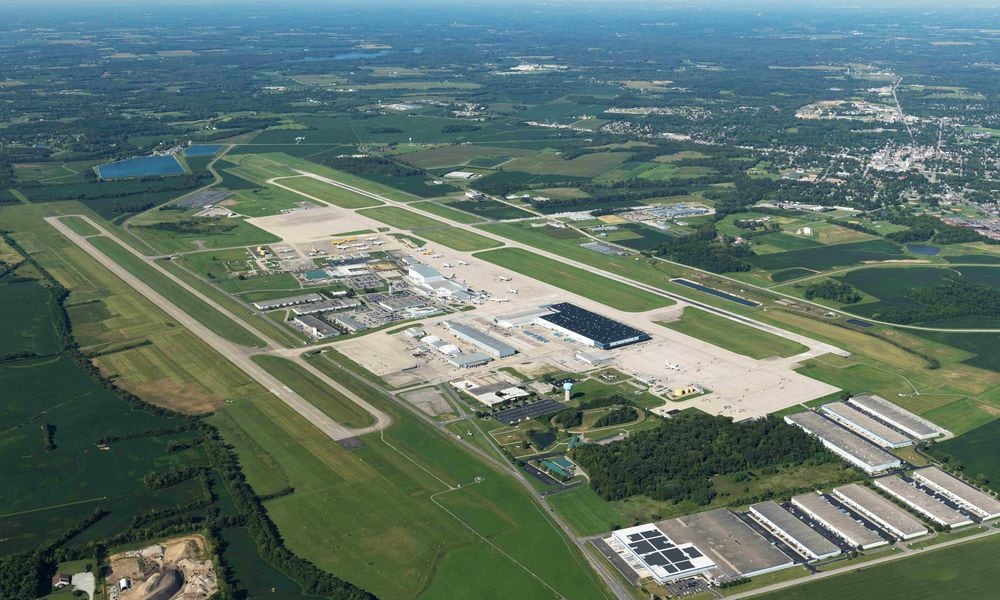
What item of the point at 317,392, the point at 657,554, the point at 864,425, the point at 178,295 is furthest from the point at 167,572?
the point at 178,295

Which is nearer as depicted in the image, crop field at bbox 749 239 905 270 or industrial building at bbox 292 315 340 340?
industrial building at bbox 292 315 340 340

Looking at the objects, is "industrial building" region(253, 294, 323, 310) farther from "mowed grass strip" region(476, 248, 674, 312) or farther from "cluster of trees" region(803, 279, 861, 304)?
"cluster of trees" region(803, 279, 861, 304)

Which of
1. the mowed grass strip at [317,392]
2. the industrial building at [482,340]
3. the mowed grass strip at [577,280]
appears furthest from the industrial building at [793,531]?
the mowed grass strip at [577,280]

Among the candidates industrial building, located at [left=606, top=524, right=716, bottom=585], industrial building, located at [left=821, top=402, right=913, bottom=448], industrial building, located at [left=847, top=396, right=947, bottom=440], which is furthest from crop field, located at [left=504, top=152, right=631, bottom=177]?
industrial building, located at [left=606, top=524, right=716, bottom=585]

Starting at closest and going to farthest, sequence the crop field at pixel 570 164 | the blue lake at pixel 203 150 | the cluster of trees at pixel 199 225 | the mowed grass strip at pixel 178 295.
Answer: the mowed grass strip at pixel 178 295 → the cluster of trees at pixel 199 225 → the crop field at pixel 570 164 → the blue lake at pixel 203 150

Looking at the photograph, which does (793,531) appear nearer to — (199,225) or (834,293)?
(834,293)

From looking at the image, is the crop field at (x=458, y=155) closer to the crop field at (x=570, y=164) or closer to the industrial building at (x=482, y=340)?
the crop field at (x=570, y=164)

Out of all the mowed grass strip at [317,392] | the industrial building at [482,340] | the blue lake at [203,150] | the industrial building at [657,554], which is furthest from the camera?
the blue lake at [203,150]
